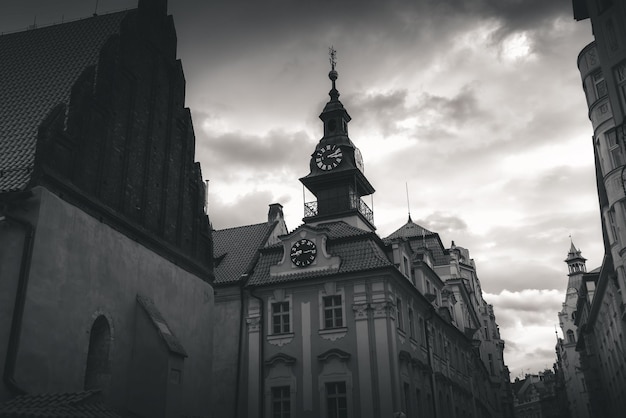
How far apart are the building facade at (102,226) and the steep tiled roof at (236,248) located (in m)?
8.17

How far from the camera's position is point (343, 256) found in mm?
29484

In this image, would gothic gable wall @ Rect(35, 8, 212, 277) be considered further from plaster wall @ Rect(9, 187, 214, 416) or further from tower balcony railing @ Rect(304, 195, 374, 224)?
tower balcony railing @ Rect(304, 195, 374, 224)

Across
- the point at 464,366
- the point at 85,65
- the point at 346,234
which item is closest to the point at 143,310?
the point at 85,65

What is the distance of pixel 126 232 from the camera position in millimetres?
18719

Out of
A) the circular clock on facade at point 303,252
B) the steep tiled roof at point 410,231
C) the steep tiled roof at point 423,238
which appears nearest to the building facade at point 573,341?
the steep tiled roof at point 423,238

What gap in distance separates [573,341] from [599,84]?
85.9 meters

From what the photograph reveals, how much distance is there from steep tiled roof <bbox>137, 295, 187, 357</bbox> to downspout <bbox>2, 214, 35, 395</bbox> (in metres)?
4.95

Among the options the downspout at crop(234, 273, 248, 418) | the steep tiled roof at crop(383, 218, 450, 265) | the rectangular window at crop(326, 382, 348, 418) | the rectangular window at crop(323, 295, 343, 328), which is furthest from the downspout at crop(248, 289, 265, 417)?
the steep tiled roof at crop(383, 218, 450, 265)

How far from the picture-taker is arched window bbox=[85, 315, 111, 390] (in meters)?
16.9

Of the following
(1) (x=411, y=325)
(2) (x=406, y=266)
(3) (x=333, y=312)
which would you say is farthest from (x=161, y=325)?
(2) (x=406, y=266)

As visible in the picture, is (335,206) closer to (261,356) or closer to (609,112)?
(261,356)

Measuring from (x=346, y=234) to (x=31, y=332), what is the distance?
1923 centimetres

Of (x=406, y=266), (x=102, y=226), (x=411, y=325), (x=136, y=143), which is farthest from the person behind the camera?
(x=406, y=266)

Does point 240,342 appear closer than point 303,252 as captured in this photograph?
Yes
